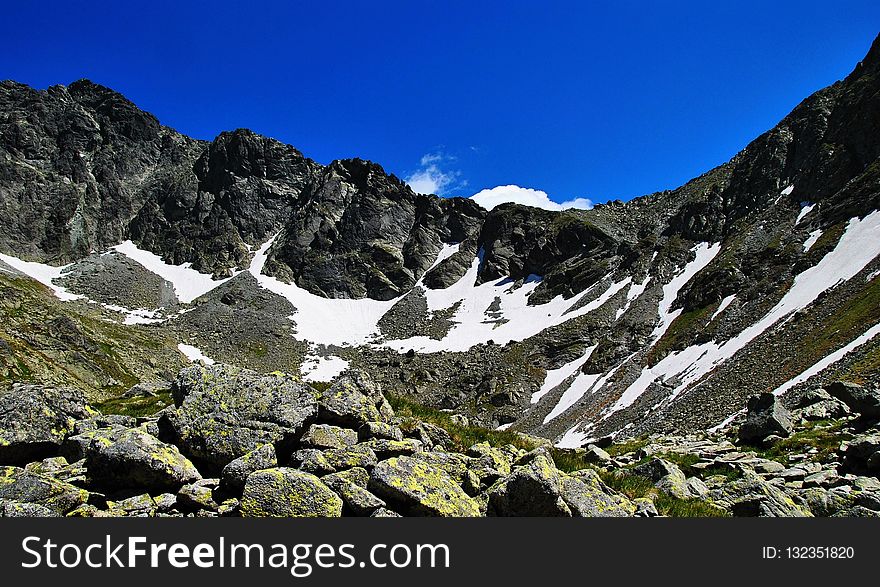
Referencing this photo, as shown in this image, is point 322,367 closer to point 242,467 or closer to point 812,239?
point 812,239

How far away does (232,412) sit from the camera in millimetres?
9180

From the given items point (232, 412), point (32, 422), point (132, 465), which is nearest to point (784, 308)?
point (232, 412)

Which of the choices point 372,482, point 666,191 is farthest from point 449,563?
point 666,191

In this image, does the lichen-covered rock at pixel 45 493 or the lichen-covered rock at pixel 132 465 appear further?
the lichen-covered rock at pixel 132 465

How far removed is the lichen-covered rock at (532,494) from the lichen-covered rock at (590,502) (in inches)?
8.0

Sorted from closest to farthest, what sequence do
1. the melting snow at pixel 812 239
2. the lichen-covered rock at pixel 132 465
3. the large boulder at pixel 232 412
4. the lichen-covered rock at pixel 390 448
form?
1. the lichen-covered rock at pixel 132 465
2. the large boulder at pixel 232 412
3. the lichen-covered rock at pixel 390 448
4. the melting snow at pixel 812 239

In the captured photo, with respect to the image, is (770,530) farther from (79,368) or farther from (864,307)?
(79,368)

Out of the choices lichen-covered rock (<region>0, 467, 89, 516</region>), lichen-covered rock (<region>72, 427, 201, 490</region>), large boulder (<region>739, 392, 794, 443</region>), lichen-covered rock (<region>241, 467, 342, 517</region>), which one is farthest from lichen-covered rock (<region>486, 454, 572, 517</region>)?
large boulder (<region>739, 392, 794, 443</region>)

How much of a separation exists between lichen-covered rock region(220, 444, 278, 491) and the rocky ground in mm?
23

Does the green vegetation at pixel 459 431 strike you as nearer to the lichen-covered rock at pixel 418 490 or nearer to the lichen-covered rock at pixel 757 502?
the lichen-covered rock at pixel 418 490

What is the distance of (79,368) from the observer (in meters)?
50.5

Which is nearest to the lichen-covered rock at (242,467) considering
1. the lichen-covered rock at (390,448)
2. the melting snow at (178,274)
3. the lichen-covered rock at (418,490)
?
the lichen-covered rock at (418,490)

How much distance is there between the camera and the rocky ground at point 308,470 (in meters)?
7.23

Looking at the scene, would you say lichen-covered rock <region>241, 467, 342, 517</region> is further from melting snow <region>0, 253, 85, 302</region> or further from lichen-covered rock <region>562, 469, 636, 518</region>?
melting snow <region>0, 253, 85, 302</region>
